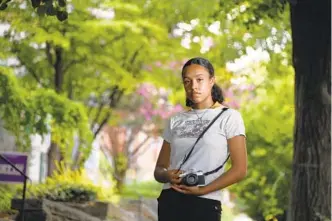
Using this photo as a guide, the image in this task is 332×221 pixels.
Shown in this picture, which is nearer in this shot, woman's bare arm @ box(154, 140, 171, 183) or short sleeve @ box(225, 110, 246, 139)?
short sleeve @ box(225, 110, 246, 139)

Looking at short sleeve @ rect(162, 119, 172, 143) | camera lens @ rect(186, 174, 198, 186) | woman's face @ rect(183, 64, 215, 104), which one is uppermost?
woman's face @ rect(183, 64, 215, 104)

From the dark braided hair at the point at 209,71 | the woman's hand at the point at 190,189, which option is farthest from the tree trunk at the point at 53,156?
the woman's hand at the point at 190,189

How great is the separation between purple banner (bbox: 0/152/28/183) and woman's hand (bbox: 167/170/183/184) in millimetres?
5719

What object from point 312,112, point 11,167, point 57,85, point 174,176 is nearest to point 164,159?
point 174,176

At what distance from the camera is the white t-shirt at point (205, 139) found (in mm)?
3209

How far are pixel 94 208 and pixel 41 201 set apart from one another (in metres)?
0.82

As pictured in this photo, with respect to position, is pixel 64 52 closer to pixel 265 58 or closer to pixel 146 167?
pixel 265 58

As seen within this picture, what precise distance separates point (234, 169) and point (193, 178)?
0.18m

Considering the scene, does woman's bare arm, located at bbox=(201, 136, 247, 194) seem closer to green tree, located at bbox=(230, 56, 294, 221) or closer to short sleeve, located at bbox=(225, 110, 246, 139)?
short sleeve, located at bbox=(225, 110, 246, 139)

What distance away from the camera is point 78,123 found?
11289 millimetres

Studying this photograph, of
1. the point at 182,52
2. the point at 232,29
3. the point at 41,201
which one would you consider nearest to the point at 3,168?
the point at 41,201

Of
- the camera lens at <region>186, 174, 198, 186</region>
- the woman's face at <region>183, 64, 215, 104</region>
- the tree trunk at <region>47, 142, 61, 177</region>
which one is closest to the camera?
the camera lens at <region>186, 174, 198, 186</region>

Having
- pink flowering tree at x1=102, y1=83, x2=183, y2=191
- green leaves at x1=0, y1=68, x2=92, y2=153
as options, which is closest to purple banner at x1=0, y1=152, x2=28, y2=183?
green leaves at x1=0, y1=68, x2=92, y2=153

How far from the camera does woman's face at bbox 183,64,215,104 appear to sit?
3.29 meters
